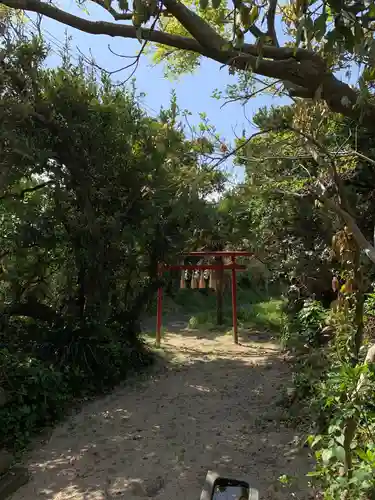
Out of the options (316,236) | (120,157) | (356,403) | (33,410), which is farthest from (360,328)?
(120,157)

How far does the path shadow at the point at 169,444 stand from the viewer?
3.57m

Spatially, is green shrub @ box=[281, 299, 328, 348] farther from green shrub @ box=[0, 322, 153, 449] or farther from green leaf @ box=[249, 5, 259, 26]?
green leaf @ box=[249, 5, 259, 26]

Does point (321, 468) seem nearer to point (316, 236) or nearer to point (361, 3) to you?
point (361, 3)

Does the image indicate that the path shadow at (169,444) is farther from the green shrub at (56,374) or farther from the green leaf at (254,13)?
the green leaf at (254,13)

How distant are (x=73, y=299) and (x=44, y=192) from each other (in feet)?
4.88

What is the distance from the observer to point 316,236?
22.1 ft

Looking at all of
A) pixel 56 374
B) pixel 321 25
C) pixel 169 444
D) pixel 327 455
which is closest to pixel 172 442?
pixel 169 444

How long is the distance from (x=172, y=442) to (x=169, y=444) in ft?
0.18

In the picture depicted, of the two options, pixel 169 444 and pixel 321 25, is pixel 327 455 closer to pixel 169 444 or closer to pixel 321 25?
pixel 321 25

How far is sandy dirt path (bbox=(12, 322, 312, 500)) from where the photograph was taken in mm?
3574

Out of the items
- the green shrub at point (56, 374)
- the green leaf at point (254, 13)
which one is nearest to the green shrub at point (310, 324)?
the green shrub at point (56, 374)

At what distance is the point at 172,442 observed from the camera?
4422mm

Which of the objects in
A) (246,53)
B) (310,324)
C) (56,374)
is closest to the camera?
(246,53)

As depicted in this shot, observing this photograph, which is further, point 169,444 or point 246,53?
point 169,444
